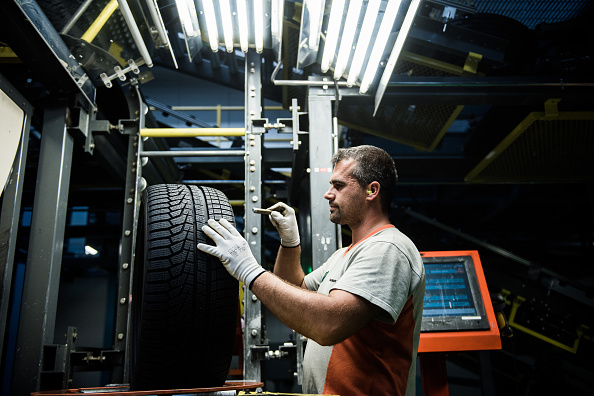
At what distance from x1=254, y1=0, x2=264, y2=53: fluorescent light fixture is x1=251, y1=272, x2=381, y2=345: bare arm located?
173 cm

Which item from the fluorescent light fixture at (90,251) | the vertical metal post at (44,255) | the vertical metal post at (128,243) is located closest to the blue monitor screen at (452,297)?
the vertical metal post at (128,243)

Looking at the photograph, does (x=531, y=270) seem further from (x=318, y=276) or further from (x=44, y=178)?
(x=44, y=178)

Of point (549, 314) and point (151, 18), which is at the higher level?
point (151, 18)

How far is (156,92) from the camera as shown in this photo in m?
7.87

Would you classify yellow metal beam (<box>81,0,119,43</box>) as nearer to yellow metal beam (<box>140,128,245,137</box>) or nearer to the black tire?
yellow metal beam (<box>140,128,245,137</box>)

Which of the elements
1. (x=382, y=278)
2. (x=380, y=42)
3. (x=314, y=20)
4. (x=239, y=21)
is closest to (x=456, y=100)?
(x=380, y=42)

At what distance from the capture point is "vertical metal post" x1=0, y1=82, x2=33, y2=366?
8.22 feet

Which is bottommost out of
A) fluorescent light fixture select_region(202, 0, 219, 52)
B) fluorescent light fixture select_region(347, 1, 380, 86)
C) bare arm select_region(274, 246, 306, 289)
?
bare arm select_region(274, 246, 306, 289)

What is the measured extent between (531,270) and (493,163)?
1.40 meters

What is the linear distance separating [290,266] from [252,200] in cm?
57

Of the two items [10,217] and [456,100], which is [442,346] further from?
[10,217]

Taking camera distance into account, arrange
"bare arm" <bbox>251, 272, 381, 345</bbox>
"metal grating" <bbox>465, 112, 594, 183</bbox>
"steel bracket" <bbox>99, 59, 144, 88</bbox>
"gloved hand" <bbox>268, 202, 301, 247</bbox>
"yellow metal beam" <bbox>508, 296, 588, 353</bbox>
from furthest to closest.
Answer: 1. "yellow metal beam" <bbox>508, 296, 588, 353</bbox>
2. "metal grating" <bbox>465, 112, 594, 183</bbox>
3. "steel bracket" <bbox>99, 59, 144, 88</bbox>
4. "gloved hand" <bbox>268, 202, 301, 247</bbox>
5. "bare arm" <bbox>251, 272, 381, 345</bbox>

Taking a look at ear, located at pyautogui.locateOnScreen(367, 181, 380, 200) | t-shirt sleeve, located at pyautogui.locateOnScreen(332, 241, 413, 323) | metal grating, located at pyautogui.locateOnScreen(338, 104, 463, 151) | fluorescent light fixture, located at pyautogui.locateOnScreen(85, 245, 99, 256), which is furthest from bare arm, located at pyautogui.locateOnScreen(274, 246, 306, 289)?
fluorescent light fixture, located at pyautogui.locateOnScreen(85, 245, 99, 256)

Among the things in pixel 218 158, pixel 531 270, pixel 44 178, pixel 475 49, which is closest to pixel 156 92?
pixel 218 158
